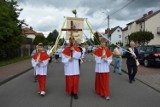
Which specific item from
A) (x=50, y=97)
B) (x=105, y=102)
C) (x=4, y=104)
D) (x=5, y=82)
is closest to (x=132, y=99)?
(x=105, y=102)

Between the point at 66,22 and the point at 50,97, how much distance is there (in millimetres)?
3412

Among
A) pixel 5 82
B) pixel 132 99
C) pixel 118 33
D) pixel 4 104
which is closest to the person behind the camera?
pixel 4 104

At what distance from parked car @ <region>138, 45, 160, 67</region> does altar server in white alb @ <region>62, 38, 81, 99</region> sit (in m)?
10.9

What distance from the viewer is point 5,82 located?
12.6m

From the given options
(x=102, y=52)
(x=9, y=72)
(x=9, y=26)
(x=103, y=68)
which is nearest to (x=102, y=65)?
(x=103, y=68)

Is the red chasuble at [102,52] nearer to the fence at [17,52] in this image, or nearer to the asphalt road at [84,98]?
the asphalt road at [84,98]

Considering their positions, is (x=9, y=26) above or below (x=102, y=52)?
above

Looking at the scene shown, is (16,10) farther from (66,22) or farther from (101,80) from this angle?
(101,80)

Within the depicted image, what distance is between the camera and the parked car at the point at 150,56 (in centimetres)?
1817

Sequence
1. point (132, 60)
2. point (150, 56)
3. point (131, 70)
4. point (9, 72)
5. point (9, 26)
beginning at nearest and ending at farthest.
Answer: point (132, 60) → point (131, 70) → point (9, 72) → point (150, 56) → point (9, 26)

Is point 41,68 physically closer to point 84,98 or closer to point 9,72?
point 84,98

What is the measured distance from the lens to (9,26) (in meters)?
24.2

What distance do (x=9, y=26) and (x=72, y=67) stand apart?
56.0ft

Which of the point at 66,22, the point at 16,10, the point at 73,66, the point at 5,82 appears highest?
the point at 16,10
